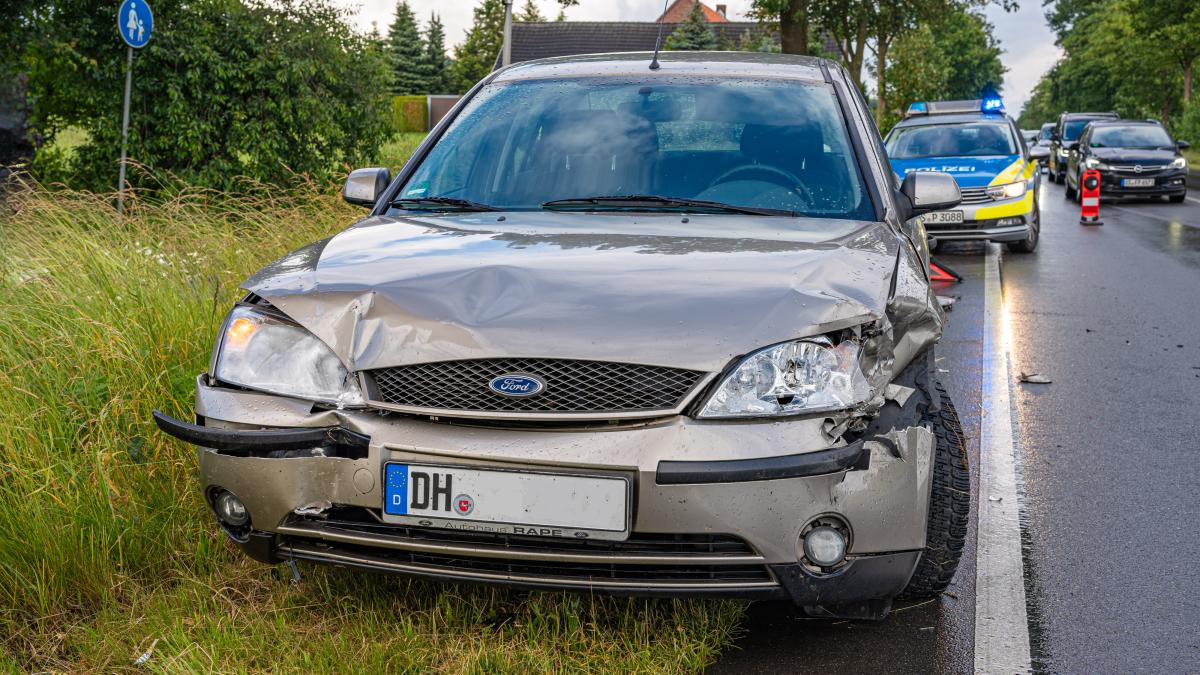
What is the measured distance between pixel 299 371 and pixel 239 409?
0.59 ft

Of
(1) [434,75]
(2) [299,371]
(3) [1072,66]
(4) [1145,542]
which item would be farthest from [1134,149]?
(3) [1072,66]

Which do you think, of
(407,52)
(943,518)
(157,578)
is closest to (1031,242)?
(943,518)

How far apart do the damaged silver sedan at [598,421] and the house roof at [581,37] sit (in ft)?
212

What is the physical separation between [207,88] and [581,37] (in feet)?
180

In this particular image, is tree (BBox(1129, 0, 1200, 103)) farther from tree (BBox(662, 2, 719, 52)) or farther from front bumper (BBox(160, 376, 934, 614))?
front bumper (BBox(160, 376, 934, 614))

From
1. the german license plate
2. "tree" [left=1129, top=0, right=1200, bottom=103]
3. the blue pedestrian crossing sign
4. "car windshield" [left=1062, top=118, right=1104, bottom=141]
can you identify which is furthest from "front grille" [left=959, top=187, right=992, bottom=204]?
"tree" [left=1129, top=0, right=1200, bottom=103]

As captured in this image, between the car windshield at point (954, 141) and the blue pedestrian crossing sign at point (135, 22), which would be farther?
the car windshield at point (954, 141)

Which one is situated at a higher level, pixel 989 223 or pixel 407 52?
pixel 407 52

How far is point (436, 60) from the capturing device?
286 ft

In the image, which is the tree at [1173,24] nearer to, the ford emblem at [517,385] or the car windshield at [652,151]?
the car windshield at [652,151]

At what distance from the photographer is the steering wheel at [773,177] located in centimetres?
417

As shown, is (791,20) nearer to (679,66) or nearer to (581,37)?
(679,66)

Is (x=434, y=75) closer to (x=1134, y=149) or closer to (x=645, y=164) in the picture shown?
(x=1134, y=149)

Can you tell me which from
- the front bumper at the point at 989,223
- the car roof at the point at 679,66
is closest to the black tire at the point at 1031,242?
the front bumper at the point at 989,223
